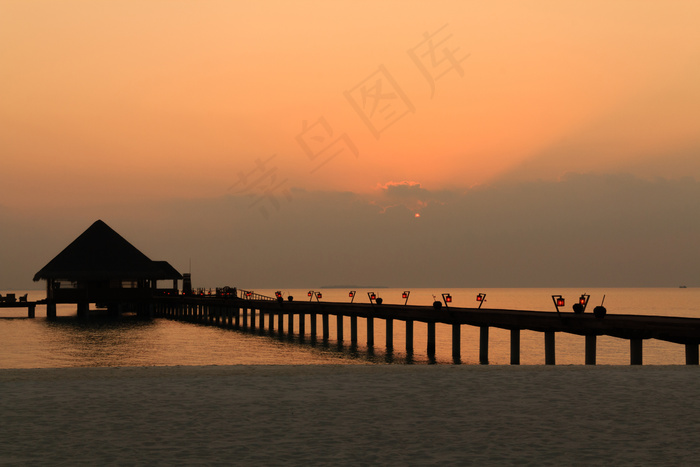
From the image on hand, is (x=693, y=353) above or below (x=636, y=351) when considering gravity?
above

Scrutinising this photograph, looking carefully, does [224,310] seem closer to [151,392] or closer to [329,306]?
[329,306]

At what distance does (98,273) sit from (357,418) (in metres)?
73.1

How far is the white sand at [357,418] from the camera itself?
27.7 ft

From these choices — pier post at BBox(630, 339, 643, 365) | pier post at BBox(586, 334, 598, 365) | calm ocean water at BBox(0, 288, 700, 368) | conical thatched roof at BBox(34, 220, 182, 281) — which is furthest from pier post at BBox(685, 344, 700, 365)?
conical thatched roof at BBox(34, 220, 182, 281)

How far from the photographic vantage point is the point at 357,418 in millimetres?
10688

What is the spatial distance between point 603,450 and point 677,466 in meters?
0.90

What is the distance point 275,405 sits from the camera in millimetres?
11914

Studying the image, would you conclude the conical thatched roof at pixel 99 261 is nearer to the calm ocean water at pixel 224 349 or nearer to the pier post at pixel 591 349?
the calm ocean water at pixel 224 349

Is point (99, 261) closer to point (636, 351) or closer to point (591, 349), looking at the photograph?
point (591, 349)

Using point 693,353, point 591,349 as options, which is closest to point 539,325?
point 591,349

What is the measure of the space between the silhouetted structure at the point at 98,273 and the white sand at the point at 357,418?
6640 centimetres

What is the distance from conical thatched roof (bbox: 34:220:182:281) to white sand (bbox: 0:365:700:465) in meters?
66.1

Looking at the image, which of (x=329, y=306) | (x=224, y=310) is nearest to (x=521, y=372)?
(x=329, y=306)

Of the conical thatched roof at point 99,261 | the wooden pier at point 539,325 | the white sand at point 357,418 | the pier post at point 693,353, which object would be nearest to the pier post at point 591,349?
the wooden pier at point 539,325
